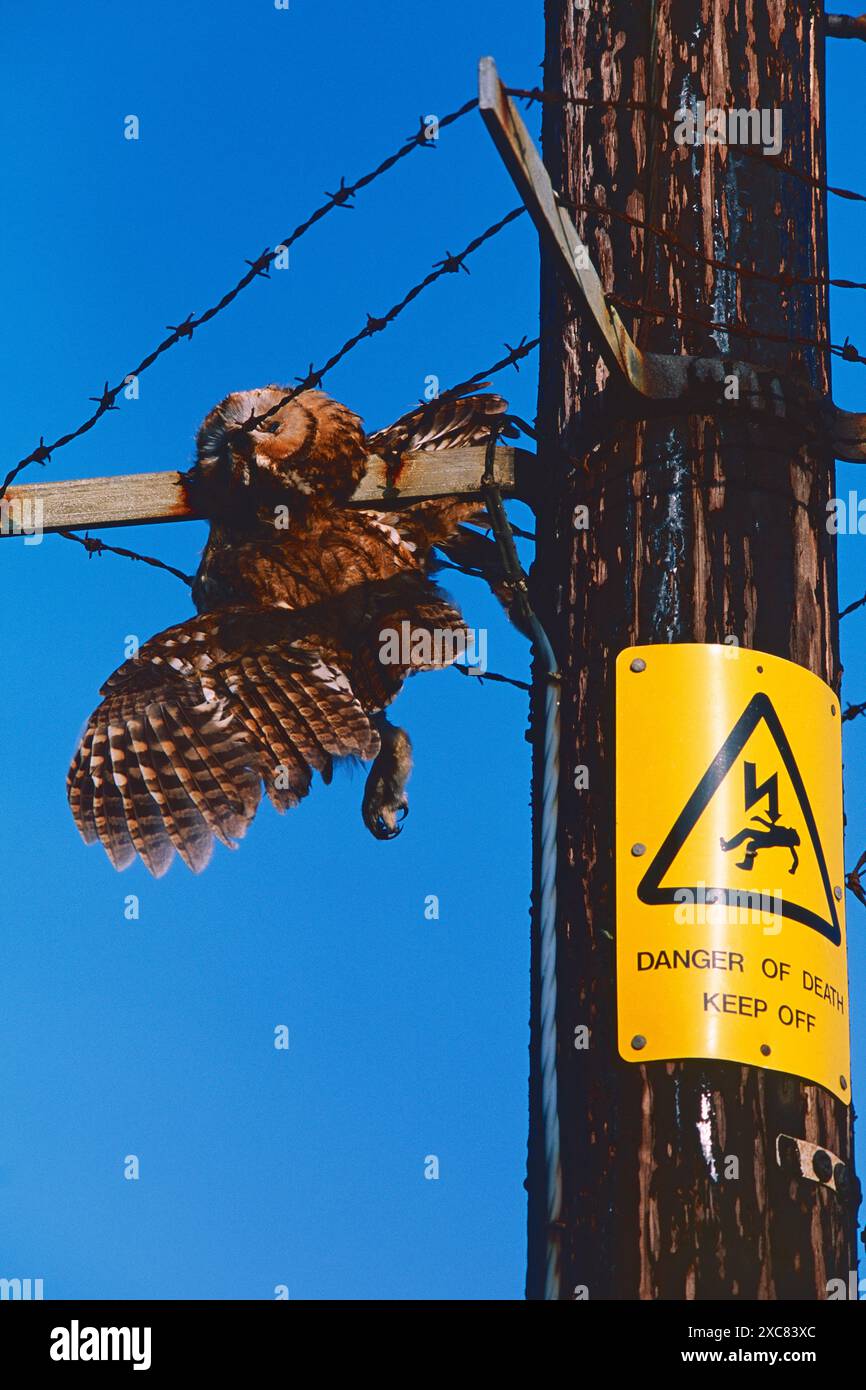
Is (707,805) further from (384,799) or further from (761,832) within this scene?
(384,799)

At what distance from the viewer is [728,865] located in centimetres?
386

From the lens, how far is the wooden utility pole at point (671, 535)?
12.2 ft

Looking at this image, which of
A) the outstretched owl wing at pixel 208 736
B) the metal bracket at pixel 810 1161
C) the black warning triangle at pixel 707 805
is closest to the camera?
the metal bracket at pixel 810 1161

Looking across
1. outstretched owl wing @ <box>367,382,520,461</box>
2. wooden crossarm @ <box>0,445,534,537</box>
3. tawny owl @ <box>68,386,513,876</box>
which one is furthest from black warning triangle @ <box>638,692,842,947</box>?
outstretched owl wing @ <box>367,382,520,461</box>

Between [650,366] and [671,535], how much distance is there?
377 millimetres

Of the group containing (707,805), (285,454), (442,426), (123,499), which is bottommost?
(707,805)

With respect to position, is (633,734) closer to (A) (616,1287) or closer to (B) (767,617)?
(B) (767,617)

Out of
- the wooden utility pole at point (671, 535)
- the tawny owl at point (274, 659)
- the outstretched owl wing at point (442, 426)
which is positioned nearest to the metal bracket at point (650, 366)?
the wooden utility pole at point (671, 535)

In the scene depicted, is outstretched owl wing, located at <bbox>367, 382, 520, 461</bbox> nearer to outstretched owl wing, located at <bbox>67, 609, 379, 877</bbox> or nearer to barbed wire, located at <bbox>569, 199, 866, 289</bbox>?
outstretched owl wing, located at <bbox>67, 609, 379, 877</bbox>

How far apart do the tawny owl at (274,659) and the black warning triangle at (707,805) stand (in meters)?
1.81

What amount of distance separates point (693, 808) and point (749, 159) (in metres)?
1.57

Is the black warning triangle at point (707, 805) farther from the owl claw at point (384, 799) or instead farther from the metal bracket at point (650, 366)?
the owl claw at point (384, 799)

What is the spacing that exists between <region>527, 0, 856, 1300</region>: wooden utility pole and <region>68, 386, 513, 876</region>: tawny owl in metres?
1.28

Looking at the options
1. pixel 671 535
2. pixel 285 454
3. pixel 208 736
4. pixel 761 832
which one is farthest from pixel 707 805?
pixel 285 454
